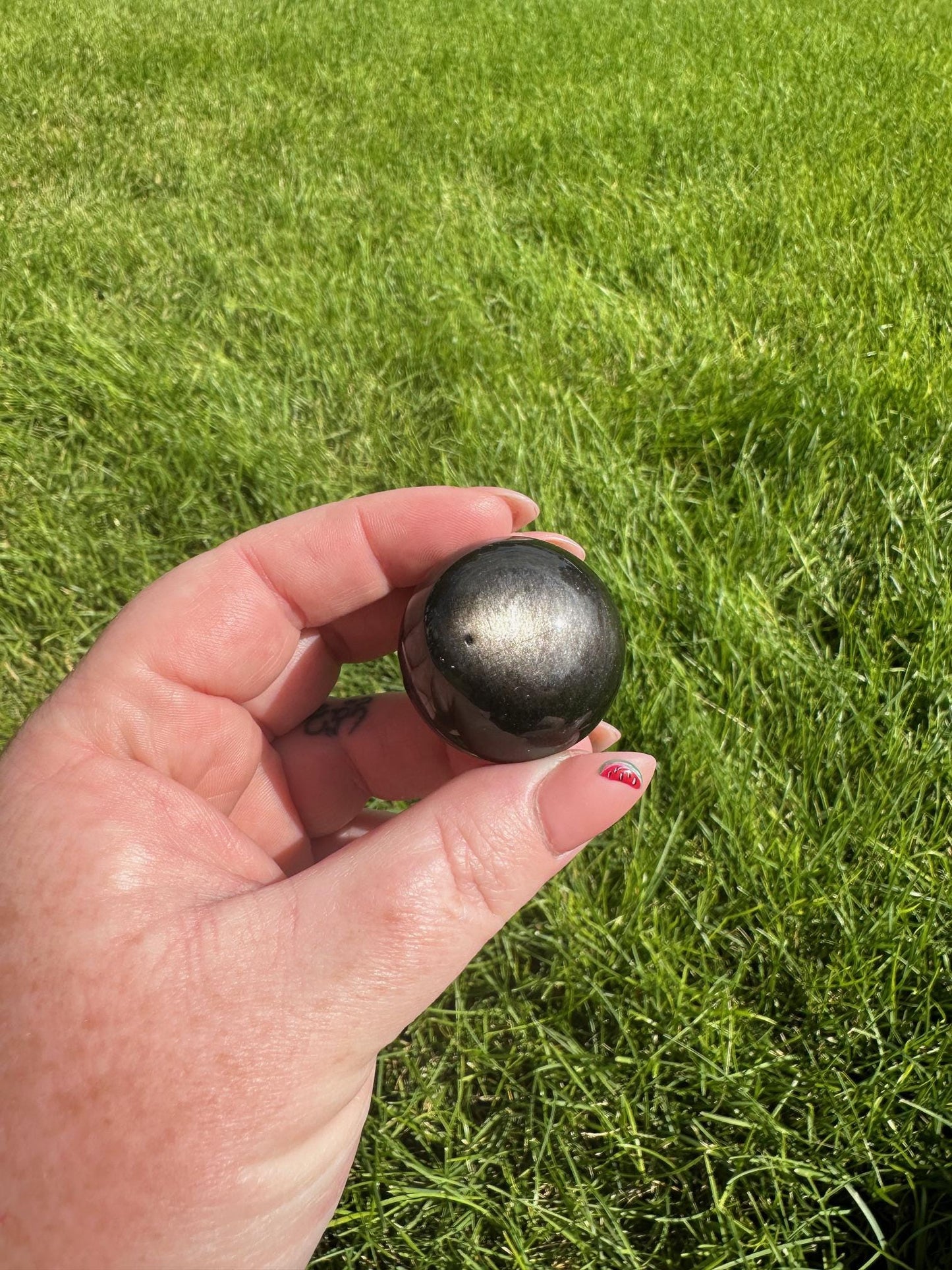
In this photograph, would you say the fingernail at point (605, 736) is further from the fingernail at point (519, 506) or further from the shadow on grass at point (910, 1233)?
the shadow on grass at point (910, 1233)

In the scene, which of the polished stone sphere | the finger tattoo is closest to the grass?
the finger tattoo

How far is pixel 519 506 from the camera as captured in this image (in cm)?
215

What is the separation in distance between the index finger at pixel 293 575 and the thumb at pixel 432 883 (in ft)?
2.09

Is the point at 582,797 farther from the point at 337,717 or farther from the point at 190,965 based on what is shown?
the point at 337,717

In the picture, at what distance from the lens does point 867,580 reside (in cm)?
246

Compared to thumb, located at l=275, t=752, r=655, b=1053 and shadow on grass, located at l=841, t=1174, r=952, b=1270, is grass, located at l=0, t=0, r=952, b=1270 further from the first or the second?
thumb, located at l=275, t=752, r=655, b=1053

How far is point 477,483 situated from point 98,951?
6.07ft

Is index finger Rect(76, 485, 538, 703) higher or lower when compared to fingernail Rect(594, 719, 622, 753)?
higher

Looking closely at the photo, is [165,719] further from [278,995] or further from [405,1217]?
[405,1217]

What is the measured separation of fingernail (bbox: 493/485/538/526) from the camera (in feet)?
6.93

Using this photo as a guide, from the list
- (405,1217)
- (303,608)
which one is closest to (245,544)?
(303,608)

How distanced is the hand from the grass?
19.2 inches

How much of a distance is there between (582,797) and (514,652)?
255 mm

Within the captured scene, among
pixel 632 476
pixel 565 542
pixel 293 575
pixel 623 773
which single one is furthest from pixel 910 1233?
pixel 632 476
